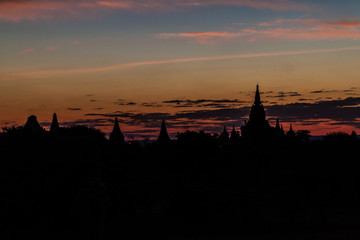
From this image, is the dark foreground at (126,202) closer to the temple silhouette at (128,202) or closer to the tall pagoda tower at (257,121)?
the temple silhouette at (128,202)

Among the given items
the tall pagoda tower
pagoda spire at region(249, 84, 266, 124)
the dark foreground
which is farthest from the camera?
pagoda spire at region(249, 84, 266, 124)

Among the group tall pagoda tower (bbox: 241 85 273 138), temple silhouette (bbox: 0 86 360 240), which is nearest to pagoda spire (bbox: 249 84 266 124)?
tall pagoda tower (bbox: 241 85 273 138)

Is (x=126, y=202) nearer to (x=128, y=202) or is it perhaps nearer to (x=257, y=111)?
(x=128, y=202)

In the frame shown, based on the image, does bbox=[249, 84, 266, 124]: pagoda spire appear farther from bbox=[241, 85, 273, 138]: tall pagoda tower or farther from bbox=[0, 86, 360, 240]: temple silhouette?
bbox=[0, 86, 360, 240]: temple silhouette

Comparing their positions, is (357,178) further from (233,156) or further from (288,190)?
(233,156)

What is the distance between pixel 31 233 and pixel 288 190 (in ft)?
96.1

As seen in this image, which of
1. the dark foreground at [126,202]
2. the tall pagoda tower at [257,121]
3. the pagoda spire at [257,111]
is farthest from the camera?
the pagoda spire at [257,111]

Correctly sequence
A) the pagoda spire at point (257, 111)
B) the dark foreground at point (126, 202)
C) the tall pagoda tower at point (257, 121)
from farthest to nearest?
the pagoda spire at point (257, 111)
the tall pagoda tower at point (257, 121)
the dark foreground at point (126, 202)

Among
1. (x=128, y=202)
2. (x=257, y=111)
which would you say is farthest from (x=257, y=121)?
(x=128, y=202)

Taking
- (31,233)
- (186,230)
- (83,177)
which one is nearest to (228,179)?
(186,230)

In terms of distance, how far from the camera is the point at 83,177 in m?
45.8

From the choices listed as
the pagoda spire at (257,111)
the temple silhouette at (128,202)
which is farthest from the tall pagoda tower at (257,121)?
the temple silhouette at (128,202)

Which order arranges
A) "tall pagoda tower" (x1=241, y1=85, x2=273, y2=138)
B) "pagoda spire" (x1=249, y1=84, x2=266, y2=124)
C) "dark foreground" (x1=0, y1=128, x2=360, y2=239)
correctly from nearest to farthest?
"dark foreground" (x1=0, y1=128, x2=360, y2=239) < "tall pagoda tower" (x1=241, y1=85, x2=273, y2=138) < "pagoda spire" (x1=249, y1=84, x2=266, y2=124)

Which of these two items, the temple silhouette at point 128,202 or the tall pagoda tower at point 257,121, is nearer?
the temple silhouette at point 128,202
